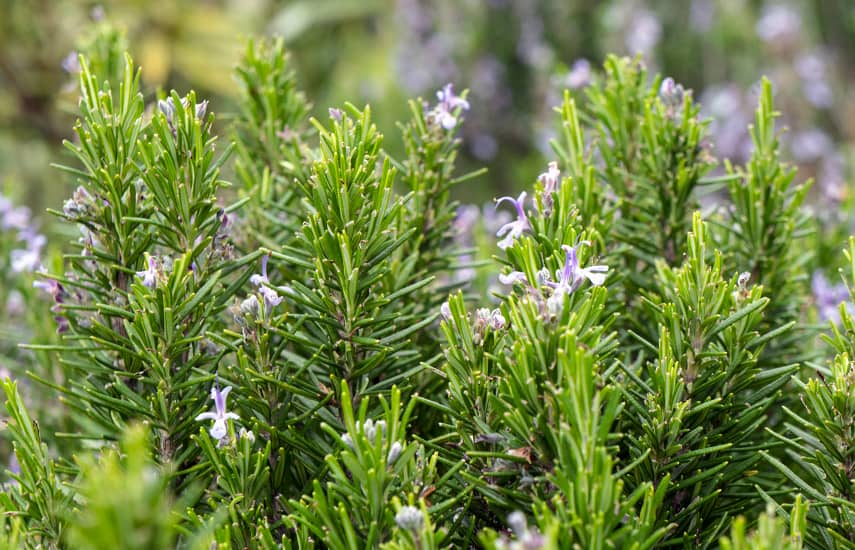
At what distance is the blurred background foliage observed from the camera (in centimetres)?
337

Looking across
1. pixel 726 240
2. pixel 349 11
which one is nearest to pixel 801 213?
pixel 726 240

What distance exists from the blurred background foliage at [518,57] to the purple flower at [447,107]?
210 cm

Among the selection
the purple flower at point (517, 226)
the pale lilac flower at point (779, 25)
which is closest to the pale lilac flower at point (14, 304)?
the purple flower at point (517, 226)

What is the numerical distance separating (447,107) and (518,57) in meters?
2.81

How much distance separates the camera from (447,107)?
112cm

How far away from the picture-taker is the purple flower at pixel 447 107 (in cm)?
109

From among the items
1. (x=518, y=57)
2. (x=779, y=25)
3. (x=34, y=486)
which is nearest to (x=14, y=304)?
→ (x=34, y=486)

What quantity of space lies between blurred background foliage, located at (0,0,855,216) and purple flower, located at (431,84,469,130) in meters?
2.10

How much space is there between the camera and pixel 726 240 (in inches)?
48.4

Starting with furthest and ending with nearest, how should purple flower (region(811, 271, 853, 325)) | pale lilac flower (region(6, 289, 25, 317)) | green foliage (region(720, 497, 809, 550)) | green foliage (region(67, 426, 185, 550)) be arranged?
pale lilac flower (region(6, 289, 25, 317)) < purple flower (region(811, 271, 853, 325)) < green foliage (region(720, 497, 809, 550)) < green foliage (region(67, 426, 185, 550))

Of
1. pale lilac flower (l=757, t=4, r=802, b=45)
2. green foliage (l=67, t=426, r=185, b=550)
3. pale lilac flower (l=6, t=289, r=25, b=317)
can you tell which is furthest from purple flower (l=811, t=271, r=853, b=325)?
pale lilac flower (l=757, t=4, r=802, b=45)

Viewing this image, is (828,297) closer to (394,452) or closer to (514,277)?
(514,277)

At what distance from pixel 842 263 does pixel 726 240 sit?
14.9 inches

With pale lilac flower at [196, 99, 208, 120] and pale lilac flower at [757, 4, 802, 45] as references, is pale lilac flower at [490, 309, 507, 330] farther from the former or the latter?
pale lilac flower at [757, 4, 802, 45]
